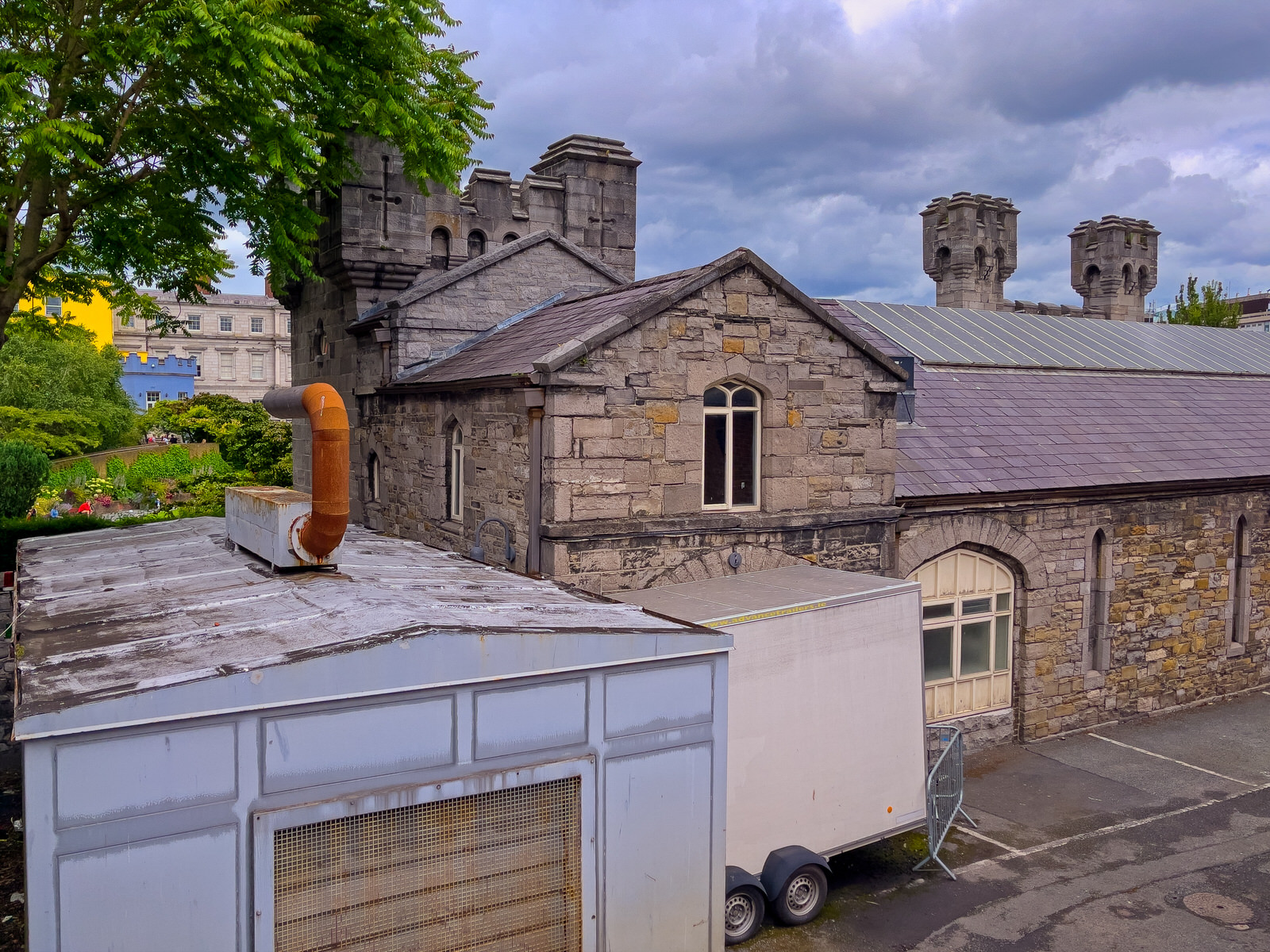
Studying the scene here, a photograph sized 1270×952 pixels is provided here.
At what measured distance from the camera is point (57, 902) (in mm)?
5082

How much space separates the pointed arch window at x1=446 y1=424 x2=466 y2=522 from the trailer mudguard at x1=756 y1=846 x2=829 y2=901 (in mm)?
6371

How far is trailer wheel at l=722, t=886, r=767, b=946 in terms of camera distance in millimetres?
8484

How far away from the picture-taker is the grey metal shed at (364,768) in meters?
5.24

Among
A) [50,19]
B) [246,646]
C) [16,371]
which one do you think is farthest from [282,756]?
[16,371]

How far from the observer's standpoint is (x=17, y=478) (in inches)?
762

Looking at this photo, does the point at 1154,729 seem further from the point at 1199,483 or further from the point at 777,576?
the point at 777,576

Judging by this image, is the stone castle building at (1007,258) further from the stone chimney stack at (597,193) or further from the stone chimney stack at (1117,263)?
the stone chimney stack at (597,193)

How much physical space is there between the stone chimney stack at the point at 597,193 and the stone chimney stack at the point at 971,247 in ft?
40.6

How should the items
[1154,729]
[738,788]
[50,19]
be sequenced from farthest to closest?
[1154,729], [50,19], [738,788]

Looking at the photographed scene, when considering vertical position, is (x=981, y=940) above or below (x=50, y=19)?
below

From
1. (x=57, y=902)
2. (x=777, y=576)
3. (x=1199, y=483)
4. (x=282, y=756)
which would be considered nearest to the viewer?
(x=57, y=902)

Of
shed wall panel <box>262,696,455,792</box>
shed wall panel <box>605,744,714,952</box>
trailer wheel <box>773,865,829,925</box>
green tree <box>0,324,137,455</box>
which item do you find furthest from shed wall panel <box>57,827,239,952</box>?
green tree <box>0,324,137,455</box>

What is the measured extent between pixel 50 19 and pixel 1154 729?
17.8 m

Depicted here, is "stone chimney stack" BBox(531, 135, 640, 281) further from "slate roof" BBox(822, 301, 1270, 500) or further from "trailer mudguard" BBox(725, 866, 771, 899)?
"trailer mudguard" BBox(725, 866, 771, 899)
